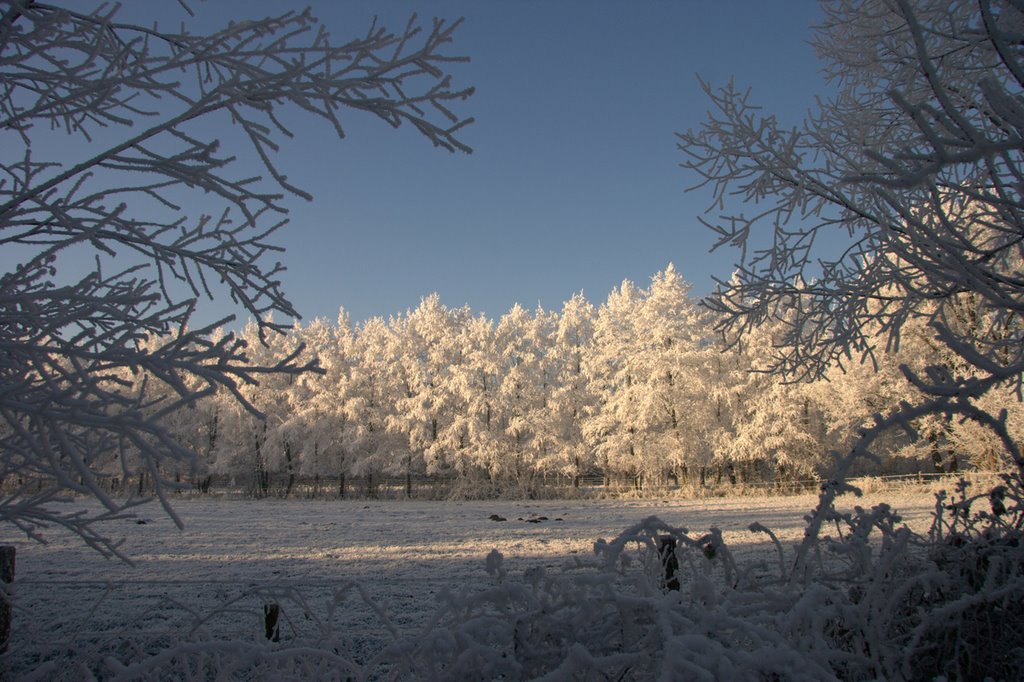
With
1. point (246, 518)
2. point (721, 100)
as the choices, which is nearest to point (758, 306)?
point (721, 100)

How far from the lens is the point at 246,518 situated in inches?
757

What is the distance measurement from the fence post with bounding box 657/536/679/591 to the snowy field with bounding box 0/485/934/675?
335 mm

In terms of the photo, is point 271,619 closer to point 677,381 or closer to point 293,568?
point 293,568

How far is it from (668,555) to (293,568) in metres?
8.64

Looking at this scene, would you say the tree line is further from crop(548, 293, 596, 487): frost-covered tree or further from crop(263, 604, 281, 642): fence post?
crop(263, 604, 281, 642): fence post

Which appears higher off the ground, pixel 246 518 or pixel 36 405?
pixel 36 405

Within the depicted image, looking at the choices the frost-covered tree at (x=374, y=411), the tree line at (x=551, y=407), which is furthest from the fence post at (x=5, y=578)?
the frost-covered tree at (x=374, y=411)

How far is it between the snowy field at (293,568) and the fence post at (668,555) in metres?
0.33

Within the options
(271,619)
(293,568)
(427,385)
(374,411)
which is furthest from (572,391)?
(271,619)

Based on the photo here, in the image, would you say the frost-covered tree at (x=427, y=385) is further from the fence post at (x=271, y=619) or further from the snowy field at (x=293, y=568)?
the fence post at (x=271, y=619)

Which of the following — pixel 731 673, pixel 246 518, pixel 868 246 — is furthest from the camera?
pixel 246 518

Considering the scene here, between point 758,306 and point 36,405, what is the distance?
15.4 ft

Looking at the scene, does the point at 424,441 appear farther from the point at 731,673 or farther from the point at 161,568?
the point at 731,673

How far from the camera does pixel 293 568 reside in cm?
912
